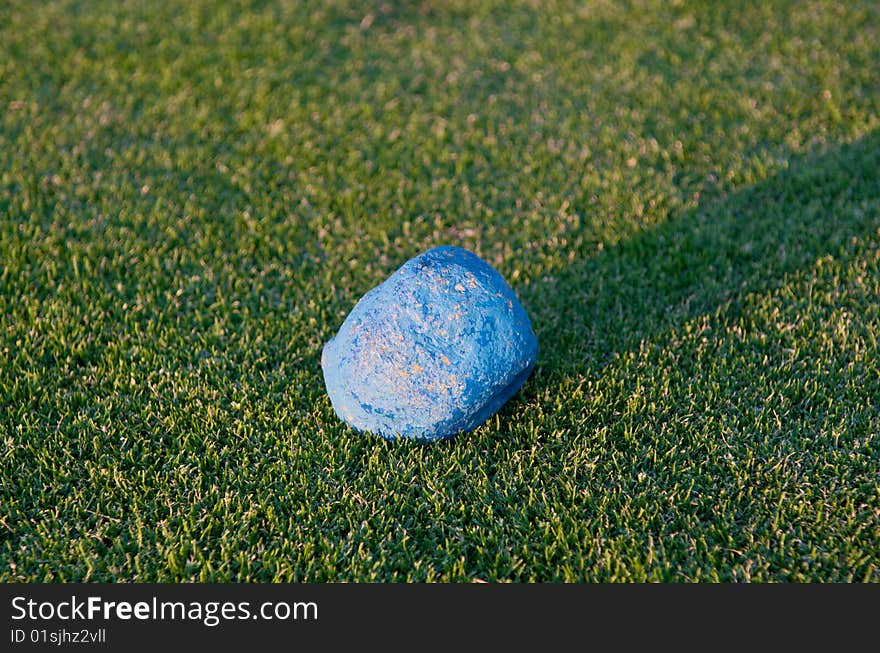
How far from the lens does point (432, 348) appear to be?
3.48m

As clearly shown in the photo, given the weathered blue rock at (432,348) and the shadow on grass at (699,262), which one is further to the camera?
the shadow on grass at (699,262)

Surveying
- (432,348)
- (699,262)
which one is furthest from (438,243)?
(432,348)

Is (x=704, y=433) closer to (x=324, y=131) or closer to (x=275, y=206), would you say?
(x=275, y=206)

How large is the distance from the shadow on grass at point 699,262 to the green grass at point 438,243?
0.07ft

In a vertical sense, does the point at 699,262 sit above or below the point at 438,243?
below

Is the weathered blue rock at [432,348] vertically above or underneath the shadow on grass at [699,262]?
above

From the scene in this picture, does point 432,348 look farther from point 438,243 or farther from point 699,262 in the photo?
point 699,262

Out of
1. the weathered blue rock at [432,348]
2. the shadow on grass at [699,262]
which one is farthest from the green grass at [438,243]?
the weathered blue rock at [432,348]

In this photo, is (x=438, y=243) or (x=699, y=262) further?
(x=438, y=243)

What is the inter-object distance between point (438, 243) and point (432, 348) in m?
1.77

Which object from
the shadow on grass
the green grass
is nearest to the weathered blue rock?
the green grass

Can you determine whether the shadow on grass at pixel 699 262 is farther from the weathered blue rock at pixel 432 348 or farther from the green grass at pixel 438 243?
the weathered blue rock at pixel 432 348

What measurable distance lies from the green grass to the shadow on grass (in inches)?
0.8

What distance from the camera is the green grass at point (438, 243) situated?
343 cm
